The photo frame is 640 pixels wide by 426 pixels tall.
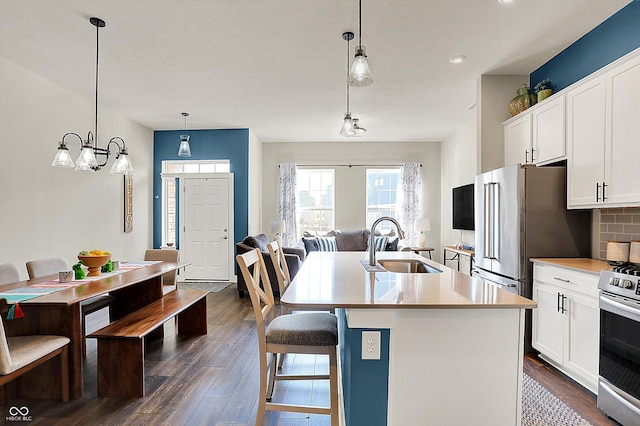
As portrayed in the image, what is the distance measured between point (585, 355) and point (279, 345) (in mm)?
2099

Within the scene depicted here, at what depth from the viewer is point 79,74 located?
12.8ft

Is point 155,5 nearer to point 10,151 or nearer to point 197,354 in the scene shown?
point 10,151

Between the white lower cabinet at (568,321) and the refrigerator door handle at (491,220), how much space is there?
0.46 metres

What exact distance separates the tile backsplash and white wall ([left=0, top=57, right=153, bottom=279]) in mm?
5504

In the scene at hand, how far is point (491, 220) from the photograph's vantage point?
3.39 metres

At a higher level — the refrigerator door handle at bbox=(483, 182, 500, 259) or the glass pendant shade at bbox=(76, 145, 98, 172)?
the glass pendant shade at bbox=(76, 145, 98, 172)

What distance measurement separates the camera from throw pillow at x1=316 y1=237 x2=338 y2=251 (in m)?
6.68

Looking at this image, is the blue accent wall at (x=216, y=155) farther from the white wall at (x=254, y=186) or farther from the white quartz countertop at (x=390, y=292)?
the white quartz countertop at (x=390, y=292)

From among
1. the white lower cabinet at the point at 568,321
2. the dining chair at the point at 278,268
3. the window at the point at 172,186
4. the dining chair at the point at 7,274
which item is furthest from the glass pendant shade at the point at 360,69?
the window at the point at 172,186

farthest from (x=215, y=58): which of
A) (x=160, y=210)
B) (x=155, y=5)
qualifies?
(x=160, y=210)

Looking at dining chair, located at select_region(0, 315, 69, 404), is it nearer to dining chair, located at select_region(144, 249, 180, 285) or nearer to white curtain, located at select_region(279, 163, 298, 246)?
dining chair, located at select_region(144, 249, 180, 285)

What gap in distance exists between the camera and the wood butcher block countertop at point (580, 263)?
7.84 feet

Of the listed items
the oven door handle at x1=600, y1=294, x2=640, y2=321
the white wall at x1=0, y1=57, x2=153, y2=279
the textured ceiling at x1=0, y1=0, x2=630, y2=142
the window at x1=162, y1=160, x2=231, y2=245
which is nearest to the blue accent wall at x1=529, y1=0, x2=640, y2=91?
the textured ceiling at x1=0, y1=0, x2=630, y2=142

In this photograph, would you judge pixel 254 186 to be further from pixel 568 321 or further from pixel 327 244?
pixel 568 321
